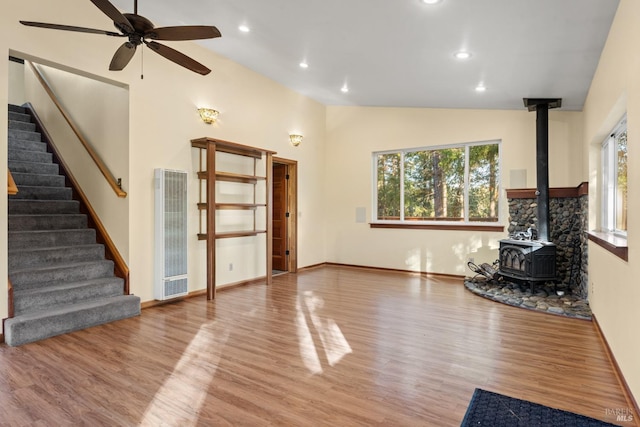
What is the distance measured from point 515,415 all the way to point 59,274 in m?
4.52

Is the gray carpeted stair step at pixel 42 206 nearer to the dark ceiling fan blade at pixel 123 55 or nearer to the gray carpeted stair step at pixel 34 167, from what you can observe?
the gray carpeted stair step at pixel 34 167

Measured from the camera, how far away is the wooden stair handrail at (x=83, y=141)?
177 inches

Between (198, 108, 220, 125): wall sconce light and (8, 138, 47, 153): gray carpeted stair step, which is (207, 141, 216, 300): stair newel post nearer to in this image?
(198, 108, 220, 125): wall sconce light

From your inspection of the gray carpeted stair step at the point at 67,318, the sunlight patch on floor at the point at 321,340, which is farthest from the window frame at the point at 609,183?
the gray carpeted stair step at the point at 67,318

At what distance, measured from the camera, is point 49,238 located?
15.0 ft

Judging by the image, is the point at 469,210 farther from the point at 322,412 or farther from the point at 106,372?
the point at 106,372

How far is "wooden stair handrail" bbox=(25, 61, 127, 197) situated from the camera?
14.8ft

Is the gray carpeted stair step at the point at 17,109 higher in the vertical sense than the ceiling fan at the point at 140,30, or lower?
higher

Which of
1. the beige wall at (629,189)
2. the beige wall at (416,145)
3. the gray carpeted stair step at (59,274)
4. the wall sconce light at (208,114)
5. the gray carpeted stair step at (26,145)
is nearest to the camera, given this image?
the beige wall at (629,189)

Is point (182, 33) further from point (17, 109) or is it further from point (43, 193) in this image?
point (17, 109)

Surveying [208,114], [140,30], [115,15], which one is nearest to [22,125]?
[208,114]

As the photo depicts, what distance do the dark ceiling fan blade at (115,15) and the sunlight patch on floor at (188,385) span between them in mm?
2535

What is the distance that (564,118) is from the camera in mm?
5547

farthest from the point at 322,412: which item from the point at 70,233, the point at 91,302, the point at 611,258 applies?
the point at 70,233
